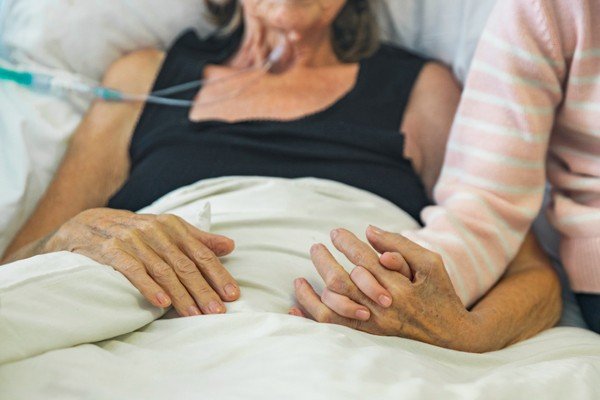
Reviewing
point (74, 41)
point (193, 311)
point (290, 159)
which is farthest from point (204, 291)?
point (74, 41)

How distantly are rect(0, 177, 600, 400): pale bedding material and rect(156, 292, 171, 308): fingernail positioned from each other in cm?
2

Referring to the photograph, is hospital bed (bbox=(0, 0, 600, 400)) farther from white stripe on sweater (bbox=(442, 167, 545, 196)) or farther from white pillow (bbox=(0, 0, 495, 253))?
white stripe on sweater (bbox=(442, 167, 545, 196))

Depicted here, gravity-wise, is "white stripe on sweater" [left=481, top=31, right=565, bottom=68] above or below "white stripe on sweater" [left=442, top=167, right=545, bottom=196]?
above

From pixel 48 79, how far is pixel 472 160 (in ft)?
2.54

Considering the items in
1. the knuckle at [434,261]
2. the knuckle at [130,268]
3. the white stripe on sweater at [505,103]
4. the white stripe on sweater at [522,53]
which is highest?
the white stripe on sweater at [522,53]

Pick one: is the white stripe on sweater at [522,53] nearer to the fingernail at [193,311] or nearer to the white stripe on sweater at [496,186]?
the white stripe on sweater at [496,186]

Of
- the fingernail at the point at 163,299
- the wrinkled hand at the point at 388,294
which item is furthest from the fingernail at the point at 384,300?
the fingernail at the point at 163,299

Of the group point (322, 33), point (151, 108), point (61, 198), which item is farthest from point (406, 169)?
point (61, 198)

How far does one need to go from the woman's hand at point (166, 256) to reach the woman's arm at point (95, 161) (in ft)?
1.00

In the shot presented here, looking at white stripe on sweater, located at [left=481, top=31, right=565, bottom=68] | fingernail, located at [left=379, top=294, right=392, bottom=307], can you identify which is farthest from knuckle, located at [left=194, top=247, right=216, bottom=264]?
white stripe on sweater, located at [left=481, top=31, right=565, bottom=68]

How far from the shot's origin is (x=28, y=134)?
4.95ft

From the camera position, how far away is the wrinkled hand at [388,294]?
1083mm

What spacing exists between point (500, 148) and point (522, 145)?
3 centimetres

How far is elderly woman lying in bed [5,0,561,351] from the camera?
1099 mm
